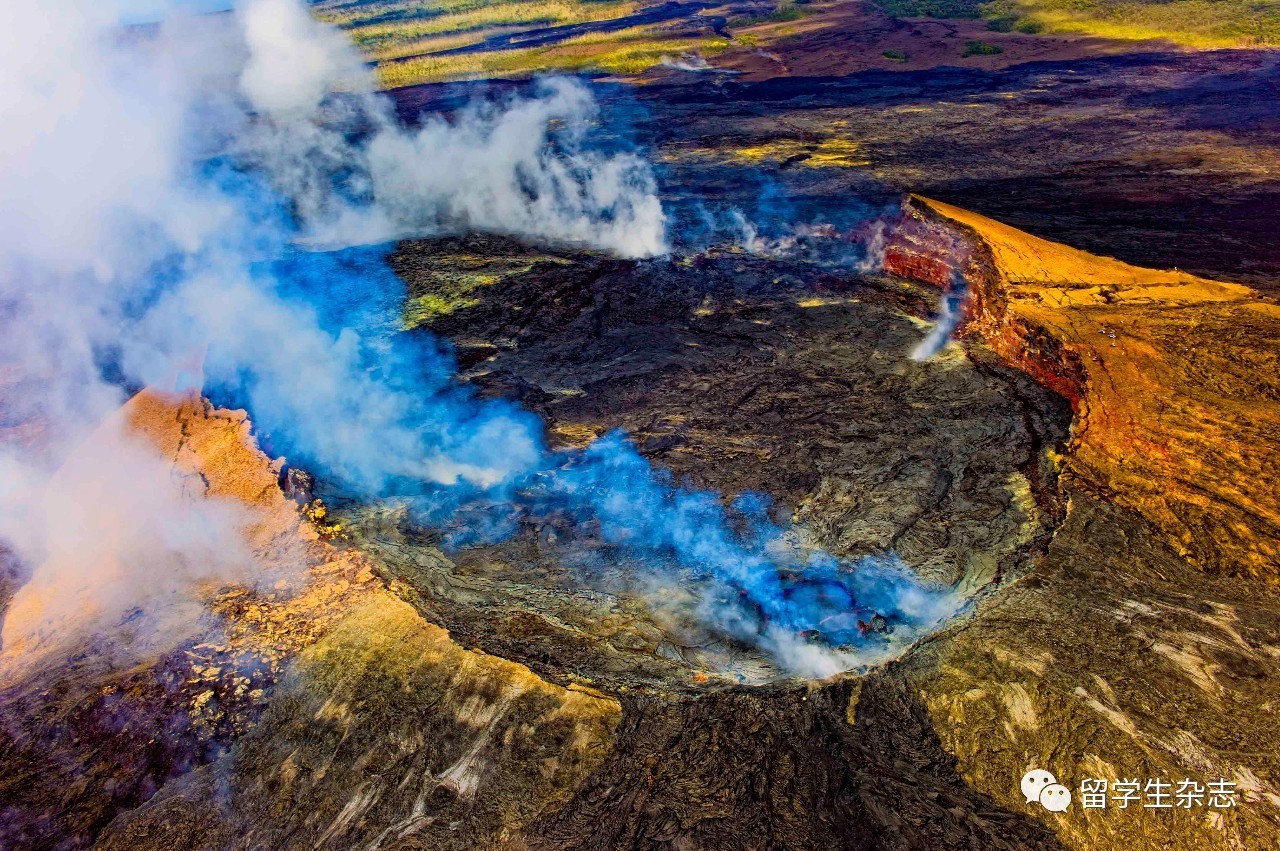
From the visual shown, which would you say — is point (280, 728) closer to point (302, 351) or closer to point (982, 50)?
point (302, 351)

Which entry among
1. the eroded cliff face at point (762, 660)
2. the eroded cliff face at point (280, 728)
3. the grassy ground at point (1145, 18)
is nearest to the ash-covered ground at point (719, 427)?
the eroded cliff face at point (762, 660)

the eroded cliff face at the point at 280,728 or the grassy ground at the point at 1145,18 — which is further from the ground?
the eroded cliff face at the point at 280,728

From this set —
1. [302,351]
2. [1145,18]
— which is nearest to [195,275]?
[302,351]

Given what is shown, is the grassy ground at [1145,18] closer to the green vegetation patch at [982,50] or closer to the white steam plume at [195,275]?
the green vegetation patch at [982,50]

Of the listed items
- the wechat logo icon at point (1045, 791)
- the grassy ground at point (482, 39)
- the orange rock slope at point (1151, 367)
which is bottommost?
the orange rock slope at point (1151, 367)

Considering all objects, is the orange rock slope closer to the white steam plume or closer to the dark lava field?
the dark lava field

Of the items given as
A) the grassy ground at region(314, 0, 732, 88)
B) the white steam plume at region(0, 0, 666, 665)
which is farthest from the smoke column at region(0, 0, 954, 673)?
the grassy ground at region(314, 0, 732, 88)
